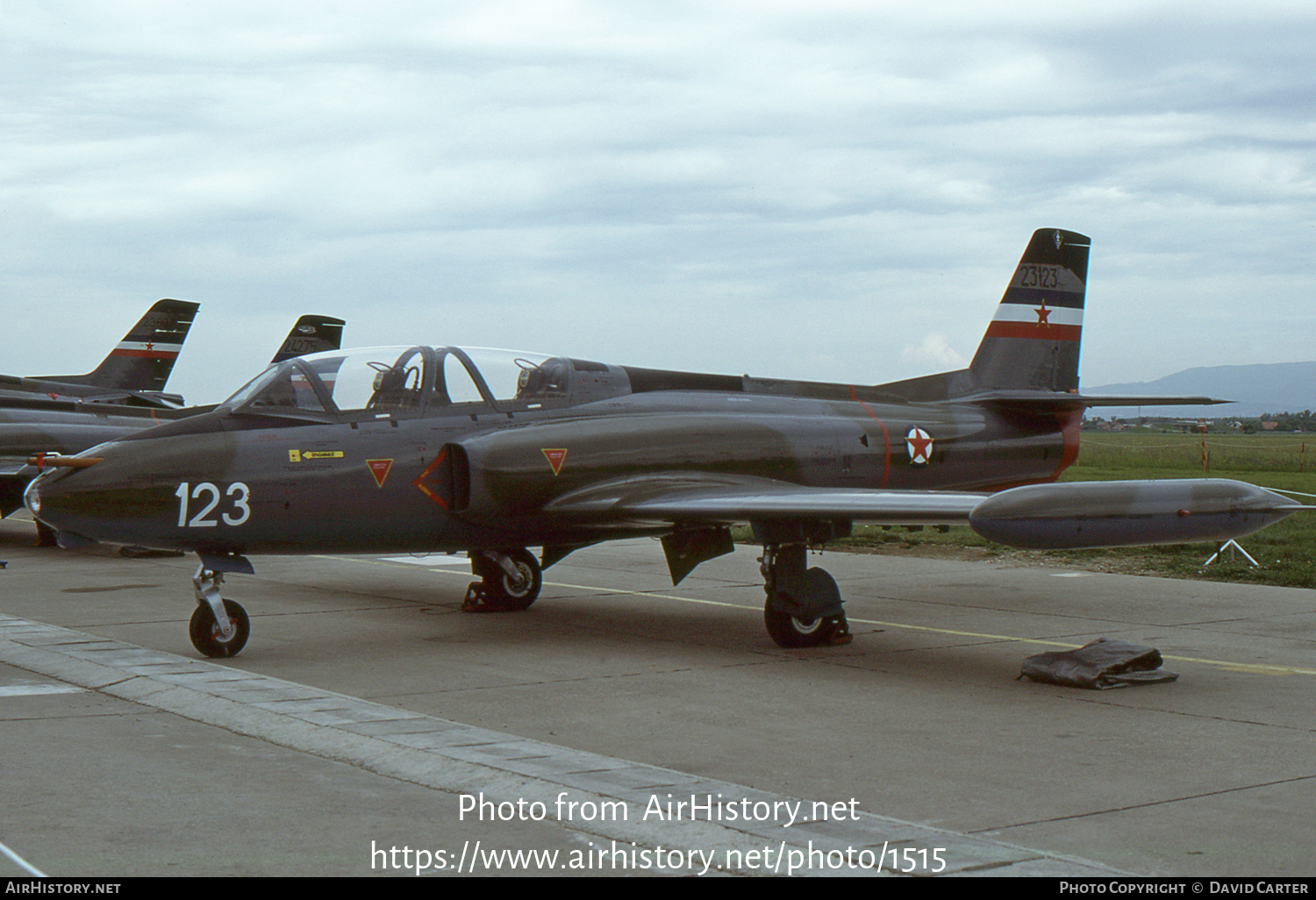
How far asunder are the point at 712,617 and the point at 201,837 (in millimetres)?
7135

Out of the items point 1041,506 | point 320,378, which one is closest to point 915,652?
point 1041,506

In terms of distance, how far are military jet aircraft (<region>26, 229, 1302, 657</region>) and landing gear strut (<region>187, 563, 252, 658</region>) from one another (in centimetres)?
1

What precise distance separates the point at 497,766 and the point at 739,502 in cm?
421

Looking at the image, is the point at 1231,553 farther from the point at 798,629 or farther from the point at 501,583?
the point at 501,583

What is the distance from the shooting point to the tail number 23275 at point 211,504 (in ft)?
28.5

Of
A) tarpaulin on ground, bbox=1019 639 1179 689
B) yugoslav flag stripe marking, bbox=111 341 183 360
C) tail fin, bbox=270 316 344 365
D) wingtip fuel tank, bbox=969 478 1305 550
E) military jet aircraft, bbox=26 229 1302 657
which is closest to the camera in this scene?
wingtip fuel tank, bbox=969 478 1305 550

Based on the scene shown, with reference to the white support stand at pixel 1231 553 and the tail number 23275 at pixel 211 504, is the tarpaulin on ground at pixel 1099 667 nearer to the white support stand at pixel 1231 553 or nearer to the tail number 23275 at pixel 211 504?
the tail number 23275 at pixel 211 504

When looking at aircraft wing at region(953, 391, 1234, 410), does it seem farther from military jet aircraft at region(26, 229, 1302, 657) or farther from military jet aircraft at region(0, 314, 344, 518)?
military jet aircraft at region(0, 314, 344, 518)

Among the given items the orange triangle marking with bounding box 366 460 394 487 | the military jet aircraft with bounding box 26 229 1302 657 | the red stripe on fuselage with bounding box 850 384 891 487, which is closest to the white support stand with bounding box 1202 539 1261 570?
the military jet aircraft with bounding box 26 229 1302 657

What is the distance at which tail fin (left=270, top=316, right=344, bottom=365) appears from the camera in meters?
27.5

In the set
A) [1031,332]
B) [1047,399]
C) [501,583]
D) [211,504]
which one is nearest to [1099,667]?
[1047,399]

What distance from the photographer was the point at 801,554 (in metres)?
9.58

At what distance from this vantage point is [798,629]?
9.48 meters

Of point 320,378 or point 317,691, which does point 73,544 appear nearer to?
point 320,378
